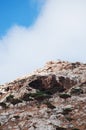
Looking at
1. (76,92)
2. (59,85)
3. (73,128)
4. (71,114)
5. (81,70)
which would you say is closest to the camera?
(73,128)

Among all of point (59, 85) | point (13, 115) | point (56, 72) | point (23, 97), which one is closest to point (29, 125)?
point (13, 115)

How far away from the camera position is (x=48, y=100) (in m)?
74.5

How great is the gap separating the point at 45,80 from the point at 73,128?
24892mm

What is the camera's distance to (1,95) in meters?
83.4

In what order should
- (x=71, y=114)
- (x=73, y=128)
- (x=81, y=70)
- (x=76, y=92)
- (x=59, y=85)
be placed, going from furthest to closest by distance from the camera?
(x=81, y=70), (x=59, y=85), (x=76, y=92), (x=71, y=114), (x=73, y=128)

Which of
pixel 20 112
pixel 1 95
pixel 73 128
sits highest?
pixel 1 95

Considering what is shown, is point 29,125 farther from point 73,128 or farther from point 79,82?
point 79,82

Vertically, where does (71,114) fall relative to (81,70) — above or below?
below

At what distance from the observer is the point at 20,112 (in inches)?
2672

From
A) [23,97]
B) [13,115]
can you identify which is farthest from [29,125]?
[23,97]

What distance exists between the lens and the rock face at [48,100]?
6206 centimetres

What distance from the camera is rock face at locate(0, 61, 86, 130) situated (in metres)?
62.1

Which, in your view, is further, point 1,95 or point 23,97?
point 1,95

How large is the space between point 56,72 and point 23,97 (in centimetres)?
1517
